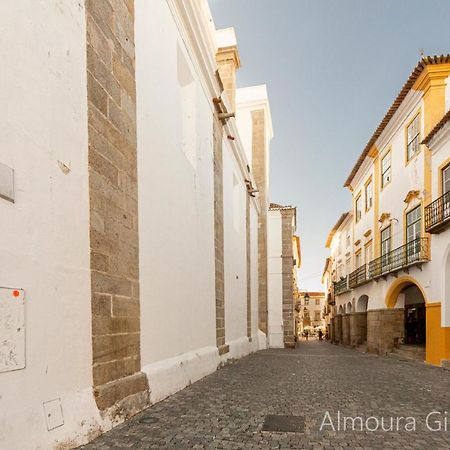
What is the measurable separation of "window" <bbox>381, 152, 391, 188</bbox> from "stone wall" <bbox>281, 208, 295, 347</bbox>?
557cm

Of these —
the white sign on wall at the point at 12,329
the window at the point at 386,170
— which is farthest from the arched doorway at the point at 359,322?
the white sign on wall at the point at 12,329

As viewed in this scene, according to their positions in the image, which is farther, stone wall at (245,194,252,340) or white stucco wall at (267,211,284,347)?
white stucco wall at (267,211,284,347)

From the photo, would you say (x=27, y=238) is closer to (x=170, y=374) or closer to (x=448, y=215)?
(x=170, y=374)

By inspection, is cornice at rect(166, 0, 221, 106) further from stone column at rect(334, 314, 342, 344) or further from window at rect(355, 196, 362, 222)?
stone column at rect(334, 314, 342, 344)

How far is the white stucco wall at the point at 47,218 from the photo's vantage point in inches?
103

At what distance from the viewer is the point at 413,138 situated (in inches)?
579

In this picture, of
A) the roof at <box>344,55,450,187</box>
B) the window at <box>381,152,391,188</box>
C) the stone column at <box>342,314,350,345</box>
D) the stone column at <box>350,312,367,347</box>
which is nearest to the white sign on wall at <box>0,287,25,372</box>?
the roof at <box>344,55,450,187</box>

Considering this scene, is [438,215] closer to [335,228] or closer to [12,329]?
[12,329]

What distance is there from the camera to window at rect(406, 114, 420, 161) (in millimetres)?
14253

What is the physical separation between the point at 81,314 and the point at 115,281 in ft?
2.28

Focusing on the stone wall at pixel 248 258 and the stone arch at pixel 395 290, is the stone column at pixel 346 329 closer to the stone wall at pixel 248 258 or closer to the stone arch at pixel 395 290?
the stone arch at pixel 395 290

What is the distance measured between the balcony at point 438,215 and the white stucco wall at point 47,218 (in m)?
10.9

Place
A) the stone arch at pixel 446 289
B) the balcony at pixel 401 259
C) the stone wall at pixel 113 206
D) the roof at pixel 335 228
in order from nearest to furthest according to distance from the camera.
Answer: the stone wall at pixel 113 206, the stone arch at pixel 446 289, the balcony at pixel 401 259, the roof at pixel 335 228

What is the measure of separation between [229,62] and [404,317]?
13780mm
